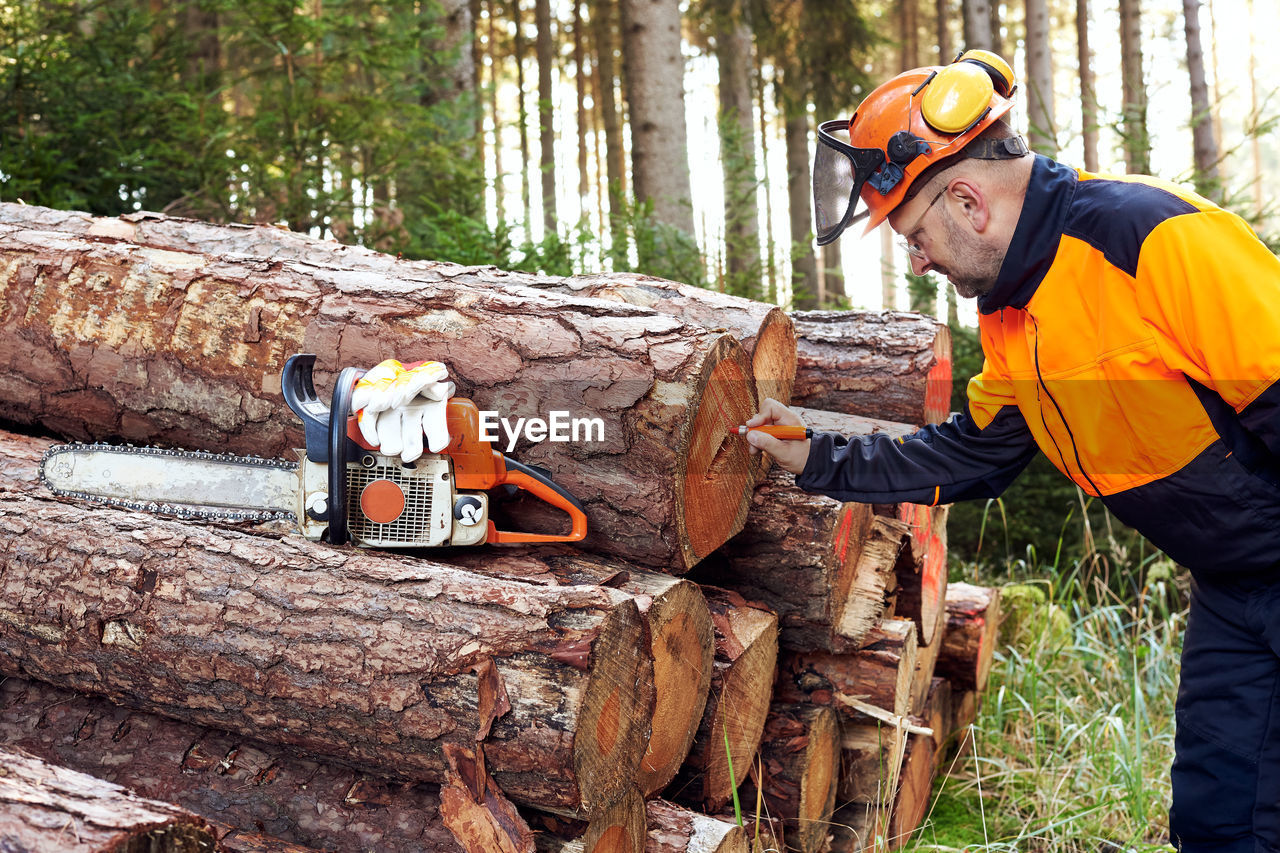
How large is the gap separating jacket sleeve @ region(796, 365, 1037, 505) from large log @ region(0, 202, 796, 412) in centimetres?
39

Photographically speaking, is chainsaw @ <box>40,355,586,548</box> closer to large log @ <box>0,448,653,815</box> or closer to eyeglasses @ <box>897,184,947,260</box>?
large log @ <box>0,448,653,815</box>

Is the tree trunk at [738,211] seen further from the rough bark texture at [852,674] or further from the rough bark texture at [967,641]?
the rough bark texture at [852,674]

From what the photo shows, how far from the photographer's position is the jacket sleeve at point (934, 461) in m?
2.49

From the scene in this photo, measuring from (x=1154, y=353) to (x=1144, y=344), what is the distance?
3 centimetres

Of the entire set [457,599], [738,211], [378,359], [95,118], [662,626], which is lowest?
[662,626]

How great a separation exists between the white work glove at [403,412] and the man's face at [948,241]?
3.81 ft

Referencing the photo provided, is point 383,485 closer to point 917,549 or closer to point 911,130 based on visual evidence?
point 911,130

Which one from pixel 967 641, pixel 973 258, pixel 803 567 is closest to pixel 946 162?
pixel 973 258

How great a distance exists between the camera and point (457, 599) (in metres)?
2.04

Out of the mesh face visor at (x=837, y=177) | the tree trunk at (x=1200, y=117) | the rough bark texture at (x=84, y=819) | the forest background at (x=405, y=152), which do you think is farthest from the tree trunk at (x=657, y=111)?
the rough bark texture at (x=84, y=819)

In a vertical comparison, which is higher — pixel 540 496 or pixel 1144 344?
pixel 1144 344

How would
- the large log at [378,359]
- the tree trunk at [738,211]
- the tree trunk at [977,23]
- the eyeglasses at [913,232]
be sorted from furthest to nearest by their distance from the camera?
1. the tree trunk at [977,23]
2. the tree trunk at [738,211]
3. the large log at [378,359]
4. the eyeglasses at [913,232]

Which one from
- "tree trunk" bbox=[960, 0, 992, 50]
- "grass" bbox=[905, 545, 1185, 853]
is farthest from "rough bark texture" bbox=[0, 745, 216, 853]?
"tree trunk" bbox=[960, 0, 992, 50]

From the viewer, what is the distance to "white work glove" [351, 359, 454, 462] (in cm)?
224
